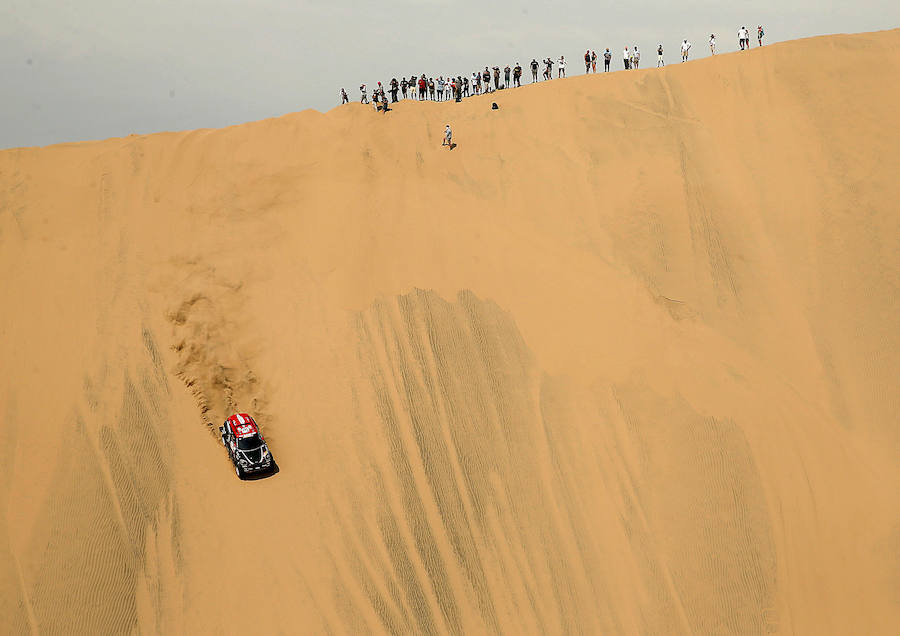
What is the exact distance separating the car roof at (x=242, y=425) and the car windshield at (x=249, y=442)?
0.07m

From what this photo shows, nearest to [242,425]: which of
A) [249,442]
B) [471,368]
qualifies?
[249,442]

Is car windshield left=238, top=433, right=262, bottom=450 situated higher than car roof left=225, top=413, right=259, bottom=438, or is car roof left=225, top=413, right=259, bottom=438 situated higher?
car roof left=225, top=413, right=259, bottom=438

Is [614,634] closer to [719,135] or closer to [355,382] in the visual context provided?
[355,382]

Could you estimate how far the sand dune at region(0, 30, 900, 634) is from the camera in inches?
508

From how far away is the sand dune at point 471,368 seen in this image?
12898 millimetres

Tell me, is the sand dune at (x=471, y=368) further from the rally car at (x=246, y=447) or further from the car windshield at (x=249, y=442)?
the car windshield at (x=249, y=442)

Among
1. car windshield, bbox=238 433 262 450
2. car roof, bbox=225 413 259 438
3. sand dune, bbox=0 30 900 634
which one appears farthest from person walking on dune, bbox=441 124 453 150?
car windshield, bbox=238 433 262 450

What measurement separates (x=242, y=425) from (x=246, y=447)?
0.50 metres

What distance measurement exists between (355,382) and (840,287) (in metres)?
13.5

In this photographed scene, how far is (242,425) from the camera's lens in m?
13.6

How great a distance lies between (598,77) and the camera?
73.2 feet

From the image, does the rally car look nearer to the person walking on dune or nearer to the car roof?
the car roof

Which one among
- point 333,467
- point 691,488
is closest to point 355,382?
point 333,467

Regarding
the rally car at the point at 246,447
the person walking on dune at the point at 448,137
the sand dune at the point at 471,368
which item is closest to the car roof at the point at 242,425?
the rally car at the point at 246,447
